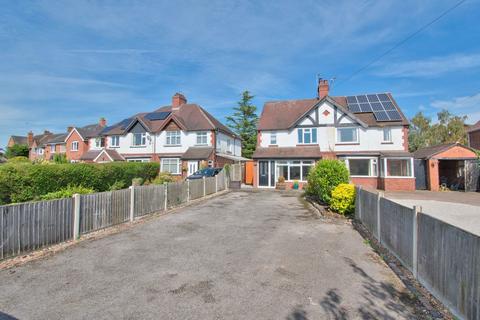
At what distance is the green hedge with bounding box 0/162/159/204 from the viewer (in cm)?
1231

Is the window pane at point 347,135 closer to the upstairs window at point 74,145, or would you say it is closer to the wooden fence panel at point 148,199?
the wooden fence panel at point 148,199

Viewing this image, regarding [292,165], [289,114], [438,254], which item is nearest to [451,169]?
[292,165]

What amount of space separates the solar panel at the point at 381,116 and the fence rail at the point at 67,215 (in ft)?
65.5

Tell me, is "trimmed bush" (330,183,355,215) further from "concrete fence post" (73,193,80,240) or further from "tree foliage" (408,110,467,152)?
"tree foliage" (408,110,467,152)

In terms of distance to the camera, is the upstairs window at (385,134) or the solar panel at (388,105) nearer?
the upstairs window at (385,134)

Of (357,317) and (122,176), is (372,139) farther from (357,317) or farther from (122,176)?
(357,317)

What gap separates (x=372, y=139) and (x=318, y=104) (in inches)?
223

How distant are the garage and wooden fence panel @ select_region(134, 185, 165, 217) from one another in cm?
2116

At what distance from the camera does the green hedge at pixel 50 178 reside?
12.3 m

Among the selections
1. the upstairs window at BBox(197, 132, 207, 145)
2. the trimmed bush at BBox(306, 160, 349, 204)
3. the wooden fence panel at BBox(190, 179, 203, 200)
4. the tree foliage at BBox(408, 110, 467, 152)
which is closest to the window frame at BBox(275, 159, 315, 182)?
the upstairs window at BBox(197, 132, 207, 145)

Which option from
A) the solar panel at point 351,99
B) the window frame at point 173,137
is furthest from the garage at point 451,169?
the window frame at point 173,137

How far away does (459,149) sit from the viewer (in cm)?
2142

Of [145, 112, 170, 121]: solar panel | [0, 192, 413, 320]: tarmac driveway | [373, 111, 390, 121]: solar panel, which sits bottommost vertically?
[0, 192, 413, 320]: tarmac driveway

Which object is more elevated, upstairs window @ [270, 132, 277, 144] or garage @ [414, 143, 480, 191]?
upstairs window @ [270, 132, 277, 144]
